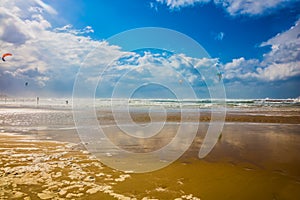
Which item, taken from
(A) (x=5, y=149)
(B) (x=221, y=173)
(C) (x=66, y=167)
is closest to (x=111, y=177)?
(C) (x=66, y=167)

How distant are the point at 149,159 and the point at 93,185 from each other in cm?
260

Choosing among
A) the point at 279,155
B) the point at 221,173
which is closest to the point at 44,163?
the point at 221,173

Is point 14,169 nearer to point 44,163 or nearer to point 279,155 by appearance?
point 44,163

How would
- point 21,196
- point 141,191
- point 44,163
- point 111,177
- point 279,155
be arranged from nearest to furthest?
point 21,196 → point 141,191 → point 111,177 → point 44,163 → point 279,155

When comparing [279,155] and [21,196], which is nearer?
[21,196]

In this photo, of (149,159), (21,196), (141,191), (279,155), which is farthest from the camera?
(279,155)

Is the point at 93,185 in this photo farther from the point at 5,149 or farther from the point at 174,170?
the point at 5,149

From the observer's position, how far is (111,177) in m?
5.30

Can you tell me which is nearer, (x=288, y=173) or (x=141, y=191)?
(x=141, y=191)

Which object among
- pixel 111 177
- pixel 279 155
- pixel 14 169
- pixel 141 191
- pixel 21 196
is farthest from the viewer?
pixel 279 155

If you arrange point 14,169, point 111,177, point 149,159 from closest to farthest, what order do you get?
point 111,177, point 14,169, point 149,159

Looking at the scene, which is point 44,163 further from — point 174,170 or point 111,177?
point 174,170

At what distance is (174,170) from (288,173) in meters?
3.16

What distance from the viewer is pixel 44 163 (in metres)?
6.29
